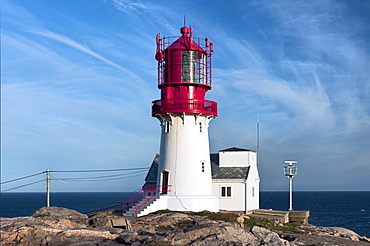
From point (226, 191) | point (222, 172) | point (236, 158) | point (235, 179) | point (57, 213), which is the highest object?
point (236, 158)

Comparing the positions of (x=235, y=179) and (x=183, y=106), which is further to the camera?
(x=235, y=179)

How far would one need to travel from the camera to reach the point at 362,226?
73750 millimetres

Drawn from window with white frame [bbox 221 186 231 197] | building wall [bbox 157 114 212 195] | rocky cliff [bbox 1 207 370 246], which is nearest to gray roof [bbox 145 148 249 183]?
window with white frame [bbox 221 186 231 197]

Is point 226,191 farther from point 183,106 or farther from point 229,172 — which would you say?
point 183,106

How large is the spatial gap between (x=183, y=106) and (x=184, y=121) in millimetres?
1150

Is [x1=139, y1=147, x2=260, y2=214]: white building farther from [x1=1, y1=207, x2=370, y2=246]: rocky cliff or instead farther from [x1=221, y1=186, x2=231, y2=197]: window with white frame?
[x1=1, y1=207, x2=370, y2=246]: rocky cliff

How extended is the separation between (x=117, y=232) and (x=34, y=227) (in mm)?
3721

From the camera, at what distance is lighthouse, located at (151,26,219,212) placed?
112 ft

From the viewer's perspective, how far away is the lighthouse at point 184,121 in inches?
1345

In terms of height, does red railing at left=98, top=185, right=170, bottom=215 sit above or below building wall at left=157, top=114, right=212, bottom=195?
below

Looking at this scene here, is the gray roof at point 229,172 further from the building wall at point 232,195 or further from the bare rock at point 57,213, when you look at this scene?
the bare rock at point 57,213

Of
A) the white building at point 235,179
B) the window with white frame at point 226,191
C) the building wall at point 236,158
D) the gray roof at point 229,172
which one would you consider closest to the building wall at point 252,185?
the white building at point 235,179

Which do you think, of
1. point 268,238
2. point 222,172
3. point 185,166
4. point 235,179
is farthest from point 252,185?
point 268,238

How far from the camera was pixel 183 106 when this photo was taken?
112ft
